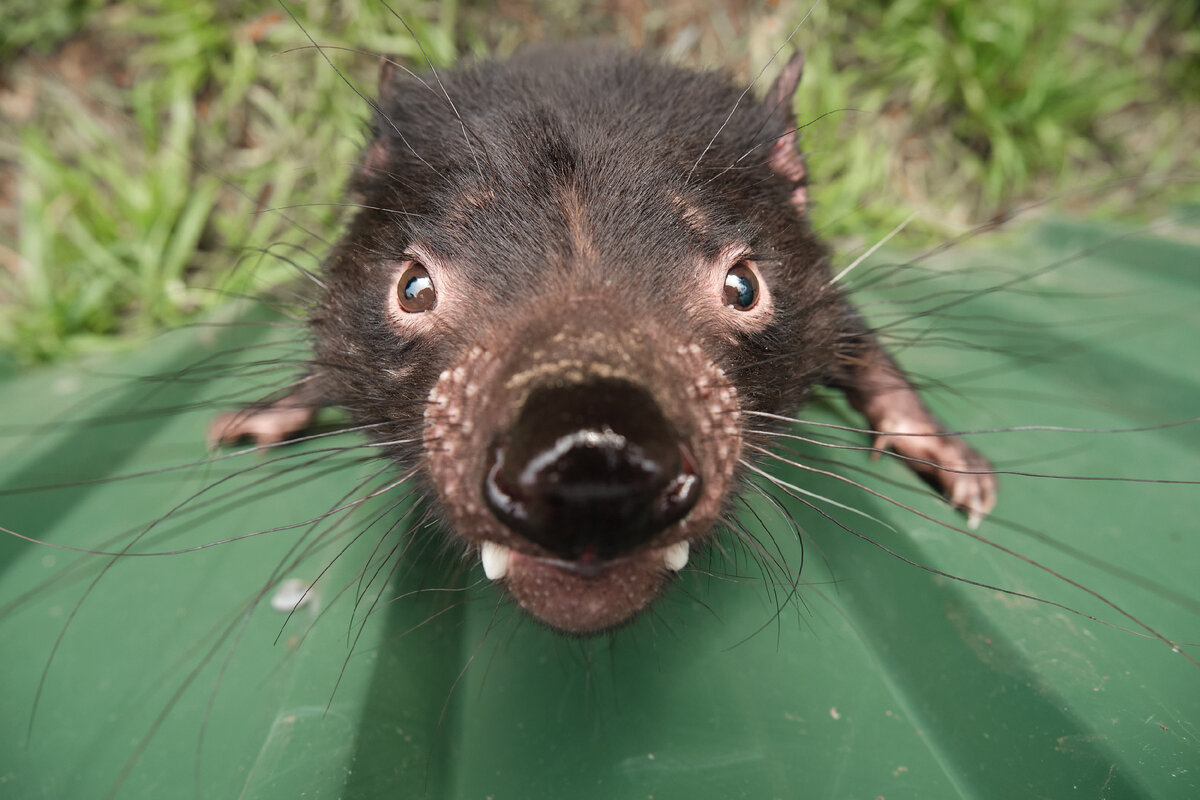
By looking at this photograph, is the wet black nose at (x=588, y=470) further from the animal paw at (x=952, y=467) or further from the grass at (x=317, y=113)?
the grass at (x=317, y=113)

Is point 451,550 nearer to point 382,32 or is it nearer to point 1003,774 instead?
point 1003,774

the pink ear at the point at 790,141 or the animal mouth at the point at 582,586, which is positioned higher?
the pink ear at the point at 790,141

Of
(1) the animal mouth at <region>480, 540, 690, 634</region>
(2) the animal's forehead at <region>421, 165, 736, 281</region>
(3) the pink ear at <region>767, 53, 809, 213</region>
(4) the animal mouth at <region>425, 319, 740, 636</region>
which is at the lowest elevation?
(1) the animal mouth at <region>480, 540, 690, 634</region>

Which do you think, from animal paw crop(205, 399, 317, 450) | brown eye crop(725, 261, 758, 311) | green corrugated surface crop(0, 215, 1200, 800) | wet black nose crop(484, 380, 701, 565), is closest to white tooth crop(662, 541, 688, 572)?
wet black nose crop(484, 380, 701, 565)

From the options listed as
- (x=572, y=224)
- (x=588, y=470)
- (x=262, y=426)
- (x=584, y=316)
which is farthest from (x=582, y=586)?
(x=262, y=426)

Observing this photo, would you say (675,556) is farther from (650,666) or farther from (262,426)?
(262,426)

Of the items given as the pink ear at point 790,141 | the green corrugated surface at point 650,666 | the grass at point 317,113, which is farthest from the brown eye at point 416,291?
the grass at point 317,113

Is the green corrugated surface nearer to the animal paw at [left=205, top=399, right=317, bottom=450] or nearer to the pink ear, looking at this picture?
the animal paw at [left=205, top=399, right=317, bottom=450]
